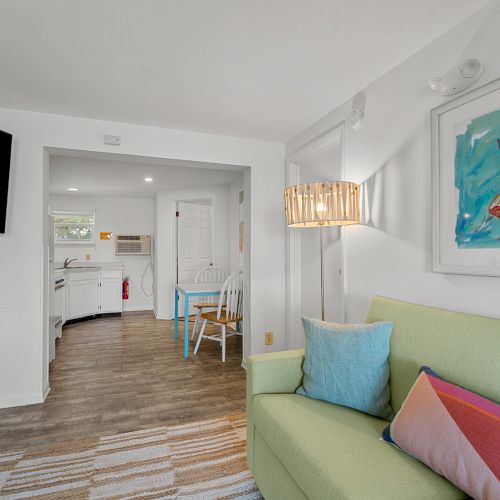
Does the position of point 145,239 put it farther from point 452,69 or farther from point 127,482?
point 452,69

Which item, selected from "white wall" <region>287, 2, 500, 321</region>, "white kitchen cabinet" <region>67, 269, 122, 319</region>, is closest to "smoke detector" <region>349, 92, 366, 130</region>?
"white wall" <region>287, 2, 500, 321</region>

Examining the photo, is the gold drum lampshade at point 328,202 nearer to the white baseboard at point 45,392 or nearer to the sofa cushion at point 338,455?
the sofa cushion at point 338,455

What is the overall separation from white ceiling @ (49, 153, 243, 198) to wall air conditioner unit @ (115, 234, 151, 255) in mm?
912

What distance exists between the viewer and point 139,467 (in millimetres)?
1877

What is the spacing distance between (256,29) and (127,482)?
2405 millimetres

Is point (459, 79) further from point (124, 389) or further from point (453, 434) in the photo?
point (124, 389)

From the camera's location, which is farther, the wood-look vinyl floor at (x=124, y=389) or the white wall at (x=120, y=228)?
the white wall at (x=120, y=228)

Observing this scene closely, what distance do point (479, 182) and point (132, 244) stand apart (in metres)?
6.07

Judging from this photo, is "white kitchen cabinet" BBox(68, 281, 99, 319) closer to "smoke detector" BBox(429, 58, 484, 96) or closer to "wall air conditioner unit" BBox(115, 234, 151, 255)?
"wall air conditioner unit" BBox(115, 234, 151, 255)

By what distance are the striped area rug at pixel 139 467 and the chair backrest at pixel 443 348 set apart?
0.97m

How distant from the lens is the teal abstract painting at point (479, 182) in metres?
1.46

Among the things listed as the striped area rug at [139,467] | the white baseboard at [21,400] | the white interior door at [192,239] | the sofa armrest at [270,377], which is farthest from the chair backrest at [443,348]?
the white interior door at [192,239]

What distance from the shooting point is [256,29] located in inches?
67.2

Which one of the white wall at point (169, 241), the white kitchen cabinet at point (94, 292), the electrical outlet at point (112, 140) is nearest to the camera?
the electrical outlet at point (112, 140)
